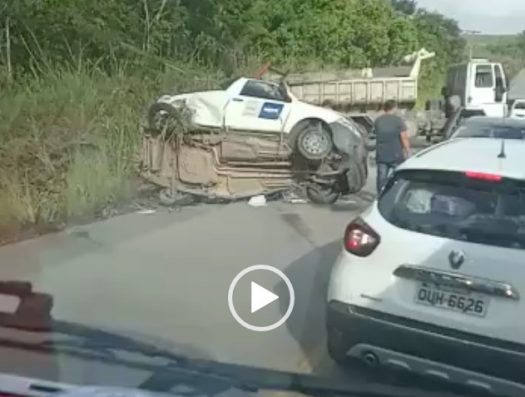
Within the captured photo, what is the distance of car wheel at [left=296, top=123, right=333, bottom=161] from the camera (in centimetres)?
1195

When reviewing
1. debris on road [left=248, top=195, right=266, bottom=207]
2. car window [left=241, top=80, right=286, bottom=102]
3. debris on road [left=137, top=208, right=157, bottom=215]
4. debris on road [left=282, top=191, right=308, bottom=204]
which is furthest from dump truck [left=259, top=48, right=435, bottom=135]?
debris on road [left=137, top=208, right=157, bottom=215]

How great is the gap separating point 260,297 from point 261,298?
71mm

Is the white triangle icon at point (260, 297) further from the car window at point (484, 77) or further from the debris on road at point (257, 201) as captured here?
the car window at point (484, 77)

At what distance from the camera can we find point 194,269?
7262 millimetres

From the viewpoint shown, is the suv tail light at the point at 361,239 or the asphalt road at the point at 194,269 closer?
the suv tail light at the point at 361,239

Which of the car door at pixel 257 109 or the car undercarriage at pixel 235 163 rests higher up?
the car door at pixel 257 109

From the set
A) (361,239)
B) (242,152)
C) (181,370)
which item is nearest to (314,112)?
(242,152)

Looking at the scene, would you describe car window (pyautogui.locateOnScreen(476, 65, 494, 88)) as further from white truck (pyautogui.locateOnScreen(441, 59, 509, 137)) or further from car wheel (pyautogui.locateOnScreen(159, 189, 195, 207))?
car wheel (pyautogui.locateOnScreen(159, 189, 195, 207))

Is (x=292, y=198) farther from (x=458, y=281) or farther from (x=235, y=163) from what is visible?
(x=458, y=281)

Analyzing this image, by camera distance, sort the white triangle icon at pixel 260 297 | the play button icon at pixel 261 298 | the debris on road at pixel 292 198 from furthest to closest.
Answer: the debris on road at pixel 292 198 → the white triangle icon at pixel 260 297 → the play button icon at pixel 261 298

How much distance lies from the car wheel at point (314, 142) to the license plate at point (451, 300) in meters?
7.76

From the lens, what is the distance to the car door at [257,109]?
39.6 feet

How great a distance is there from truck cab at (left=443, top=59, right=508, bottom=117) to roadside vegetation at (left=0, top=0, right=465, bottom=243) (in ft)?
5.28

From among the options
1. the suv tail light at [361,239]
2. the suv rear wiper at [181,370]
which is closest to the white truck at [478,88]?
the suv tail light at [361,239]
